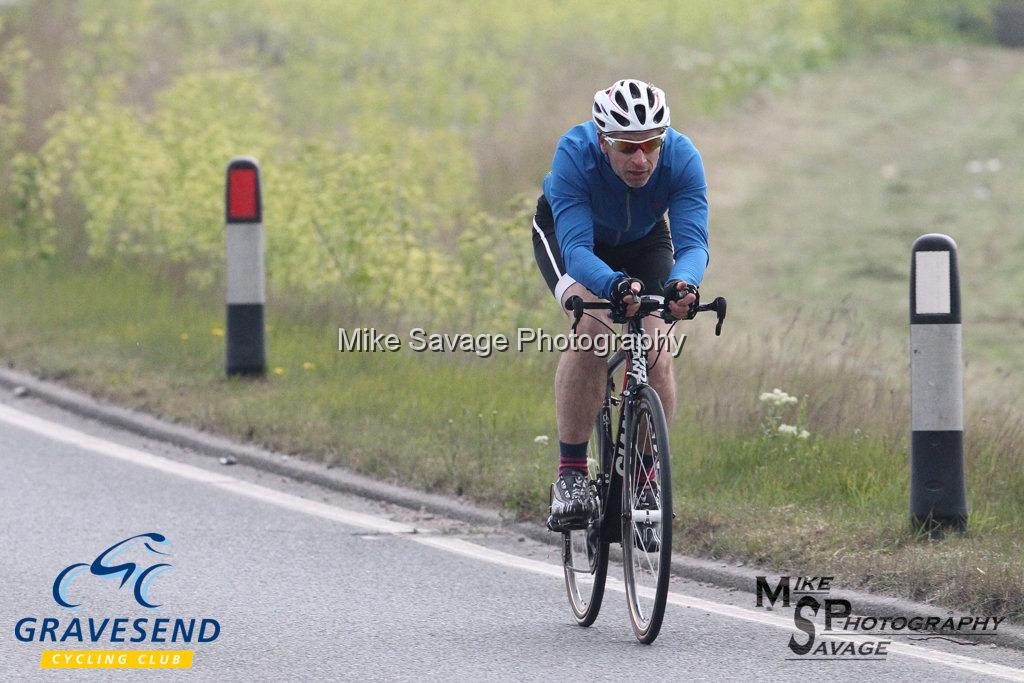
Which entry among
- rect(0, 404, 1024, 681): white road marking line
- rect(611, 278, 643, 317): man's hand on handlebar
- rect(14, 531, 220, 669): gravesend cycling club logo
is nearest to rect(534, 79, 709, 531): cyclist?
rect(611, 278, 643, 317): man's hand on handlebar

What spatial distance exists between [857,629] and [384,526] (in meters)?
2.50

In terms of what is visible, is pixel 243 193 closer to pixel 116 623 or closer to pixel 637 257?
pixel 637 257

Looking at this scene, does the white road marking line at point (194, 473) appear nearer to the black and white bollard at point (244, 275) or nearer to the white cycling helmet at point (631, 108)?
the black and white bollard at point (244, 275)

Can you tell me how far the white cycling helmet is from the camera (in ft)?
19.8

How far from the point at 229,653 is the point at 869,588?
2400 millimetres

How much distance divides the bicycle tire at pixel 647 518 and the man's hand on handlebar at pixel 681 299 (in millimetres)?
307

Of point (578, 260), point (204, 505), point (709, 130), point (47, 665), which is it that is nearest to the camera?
point (47, 665)

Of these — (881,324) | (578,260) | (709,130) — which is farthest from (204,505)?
(709,130)

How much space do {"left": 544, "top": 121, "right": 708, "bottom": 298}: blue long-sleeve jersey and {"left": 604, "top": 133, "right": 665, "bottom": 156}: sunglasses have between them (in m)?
0.17

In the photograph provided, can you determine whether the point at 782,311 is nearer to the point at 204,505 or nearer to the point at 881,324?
the point at 881,324

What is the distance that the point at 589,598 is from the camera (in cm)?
638

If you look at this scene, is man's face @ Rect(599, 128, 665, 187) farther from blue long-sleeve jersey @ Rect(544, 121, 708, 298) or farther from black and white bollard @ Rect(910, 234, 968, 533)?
black and white bollard @ Rect(910, 234, 968, 533)

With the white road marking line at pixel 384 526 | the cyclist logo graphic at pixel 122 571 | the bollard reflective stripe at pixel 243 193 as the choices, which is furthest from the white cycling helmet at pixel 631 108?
the bollard reflective stripe at pixel 243 193

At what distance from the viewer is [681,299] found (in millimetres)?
5828
